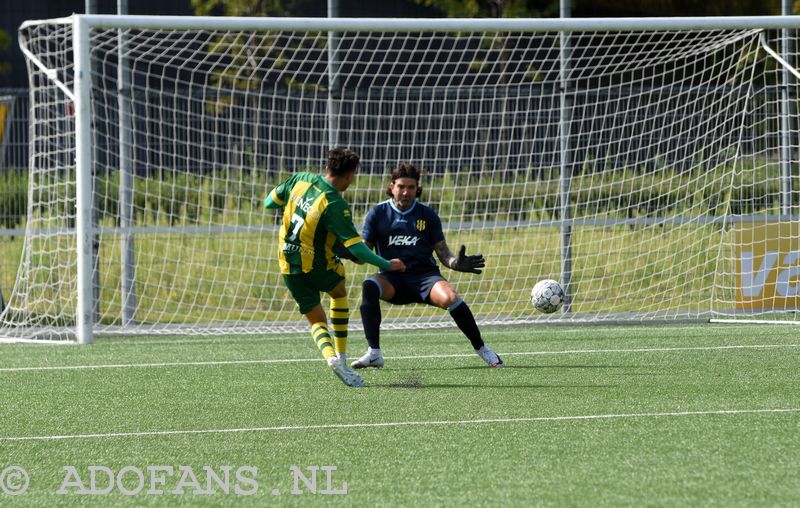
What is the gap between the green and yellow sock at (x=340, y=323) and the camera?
7.50 metres

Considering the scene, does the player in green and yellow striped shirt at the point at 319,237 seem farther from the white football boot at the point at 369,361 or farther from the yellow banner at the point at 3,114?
the yellow banner at the point at 3,114

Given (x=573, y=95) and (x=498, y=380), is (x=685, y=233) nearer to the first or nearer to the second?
(x=573, y=95)

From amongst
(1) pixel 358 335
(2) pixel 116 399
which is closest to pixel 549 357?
(1) pixel 358 335

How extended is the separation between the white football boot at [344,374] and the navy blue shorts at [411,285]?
1333 millimetres

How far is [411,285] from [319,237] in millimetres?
1123

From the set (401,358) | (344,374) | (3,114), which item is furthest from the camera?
(3,114)

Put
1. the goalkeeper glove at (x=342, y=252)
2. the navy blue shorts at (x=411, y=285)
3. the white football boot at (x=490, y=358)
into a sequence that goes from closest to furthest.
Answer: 1. the goalkeeper glove at (x=342, y=252)
2. the white football boot at (x=490, y=358)
3. the navy blue shorts at (x=411, y=285)

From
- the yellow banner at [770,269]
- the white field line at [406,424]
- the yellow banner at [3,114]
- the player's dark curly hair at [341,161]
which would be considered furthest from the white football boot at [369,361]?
the yellow banner at [3,114]

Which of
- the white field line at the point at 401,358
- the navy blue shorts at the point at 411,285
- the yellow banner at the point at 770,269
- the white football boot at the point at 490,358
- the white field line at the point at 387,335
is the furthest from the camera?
the yellow banner at the point at 770,269

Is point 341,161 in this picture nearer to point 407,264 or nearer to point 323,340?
point 323,340

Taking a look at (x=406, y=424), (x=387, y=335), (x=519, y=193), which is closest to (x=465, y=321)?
(x=406, y=424)

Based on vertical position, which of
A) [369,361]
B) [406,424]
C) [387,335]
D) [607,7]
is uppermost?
[607,7]

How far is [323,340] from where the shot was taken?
7.08 metres

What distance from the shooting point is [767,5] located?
18.7 meters
